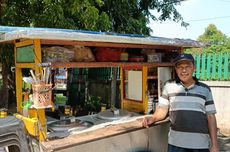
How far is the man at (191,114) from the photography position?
2689mm

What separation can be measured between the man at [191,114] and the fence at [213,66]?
4.27m

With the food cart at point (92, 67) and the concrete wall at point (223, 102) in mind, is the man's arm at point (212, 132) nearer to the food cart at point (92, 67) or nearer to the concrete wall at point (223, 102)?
the food cart at point (92, 67)

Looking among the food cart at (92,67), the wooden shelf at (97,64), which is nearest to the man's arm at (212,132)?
the food cart at (92,67)

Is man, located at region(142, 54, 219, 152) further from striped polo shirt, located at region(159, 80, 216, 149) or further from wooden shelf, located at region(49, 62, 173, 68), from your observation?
wooden shelf, located at region(49, 62, 173, 68)

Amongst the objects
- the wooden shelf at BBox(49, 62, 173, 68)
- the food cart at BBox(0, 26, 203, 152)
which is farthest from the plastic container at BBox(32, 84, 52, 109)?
the wooden shelf at BBox(49, 62, 173, 68)

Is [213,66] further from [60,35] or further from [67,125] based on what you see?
[60,35]

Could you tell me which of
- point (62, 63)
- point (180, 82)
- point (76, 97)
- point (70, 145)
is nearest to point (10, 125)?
point (70, 145)

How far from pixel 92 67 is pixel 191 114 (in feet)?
4.12

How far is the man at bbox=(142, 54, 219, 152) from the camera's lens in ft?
8.82

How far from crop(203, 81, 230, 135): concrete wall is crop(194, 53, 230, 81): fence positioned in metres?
0.18

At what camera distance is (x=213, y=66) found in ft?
22.6

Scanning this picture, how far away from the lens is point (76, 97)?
8219mm

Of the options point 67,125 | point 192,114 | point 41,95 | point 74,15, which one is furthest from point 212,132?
point 74,15

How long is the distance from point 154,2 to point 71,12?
120 inches
